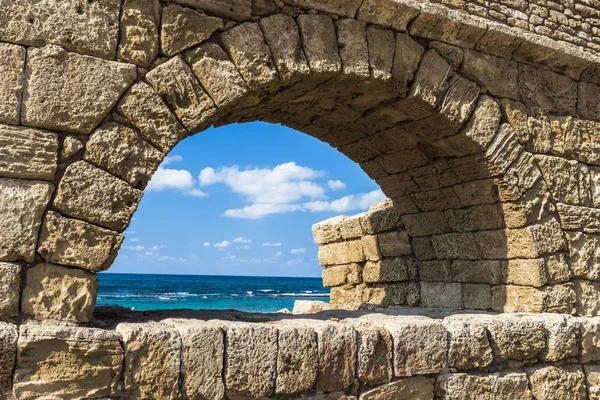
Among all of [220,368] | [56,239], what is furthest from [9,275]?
[220,368]

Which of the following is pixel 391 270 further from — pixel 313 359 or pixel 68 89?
pixel 68 89

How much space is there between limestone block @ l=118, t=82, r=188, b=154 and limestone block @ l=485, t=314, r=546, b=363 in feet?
9.57

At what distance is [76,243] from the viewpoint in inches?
139

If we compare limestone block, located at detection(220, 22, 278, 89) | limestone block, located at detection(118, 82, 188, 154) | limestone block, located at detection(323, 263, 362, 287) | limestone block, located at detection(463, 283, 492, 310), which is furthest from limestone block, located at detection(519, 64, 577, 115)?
limestone block, located at detection(118, 82, 188, 154)

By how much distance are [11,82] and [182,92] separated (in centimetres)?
107

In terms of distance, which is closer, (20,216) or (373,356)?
(20,216)

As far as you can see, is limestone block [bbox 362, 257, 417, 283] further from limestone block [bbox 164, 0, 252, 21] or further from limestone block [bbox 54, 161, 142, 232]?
limestone block [bbox 54, 161, 142, 232]

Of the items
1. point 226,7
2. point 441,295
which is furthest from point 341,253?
point 226,7

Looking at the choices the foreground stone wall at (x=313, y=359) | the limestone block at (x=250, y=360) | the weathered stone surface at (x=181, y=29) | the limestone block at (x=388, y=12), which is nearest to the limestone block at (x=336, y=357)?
the foreground stone wall at (x=313, y=359)

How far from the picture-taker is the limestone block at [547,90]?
5590 mm

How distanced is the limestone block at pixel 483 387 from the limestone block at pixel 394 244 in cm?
244

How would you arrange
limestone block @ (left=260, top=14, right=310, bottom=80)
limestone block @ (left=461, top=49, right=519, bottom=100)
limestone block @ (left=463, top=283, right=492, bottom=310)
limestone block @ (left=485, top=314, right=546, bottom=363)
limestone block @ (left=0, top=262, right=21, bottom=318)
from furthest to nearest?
1. limestone block @ (left=463, top=283, right=492, bottom=310)
2. limestone block @ (left=461, top=49, right=519, bottom=100)
3. limestone block @ (left=485, top=314, right=546, bottom=363)
4. limestone block @ (left=260, top=14, right=310, bottom=80)
5. limestone block @ (left=0, top=262, right=21, bottom=318)

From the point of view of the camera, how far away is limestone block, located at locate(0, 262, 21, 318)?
3289 mm

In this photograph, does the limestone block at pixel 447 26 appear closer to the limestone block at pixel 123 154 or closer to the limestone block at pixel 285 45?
the limestone block at pixel 285 45
